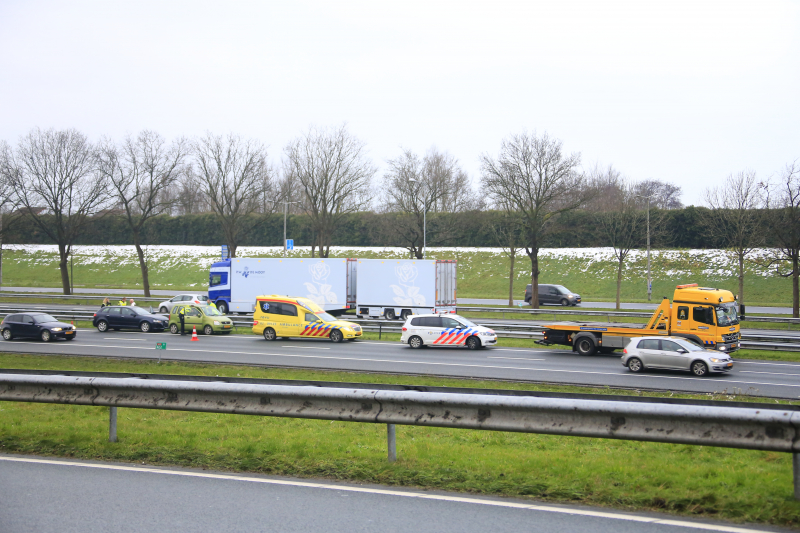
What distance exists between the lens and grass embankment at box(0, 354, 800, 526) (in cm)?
534

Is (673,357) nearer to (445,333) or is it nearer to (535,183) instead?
(445,333)

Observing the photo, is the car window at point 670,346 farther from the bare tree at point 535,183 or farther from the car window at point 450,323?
the bare tree at point 535,183

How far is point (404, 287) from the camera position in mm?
34875

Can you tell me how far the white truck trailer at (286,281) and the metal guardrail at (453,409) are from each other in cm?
2893

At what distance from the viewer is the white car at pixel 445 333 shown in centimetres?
2484

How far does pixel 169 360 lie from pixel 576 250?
4737 centimetres

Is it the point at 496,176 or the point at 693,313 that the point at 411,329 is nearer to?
the point at 693,313

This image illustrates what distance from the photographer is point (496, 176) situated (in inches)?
1662

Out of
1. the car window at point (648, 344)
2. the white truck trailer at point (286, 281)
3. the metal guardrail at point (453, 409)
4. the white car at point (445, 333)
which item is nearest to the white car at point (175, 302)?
the white truck trailer at point (286, 281)

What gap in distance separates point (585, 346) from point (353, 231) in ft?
170

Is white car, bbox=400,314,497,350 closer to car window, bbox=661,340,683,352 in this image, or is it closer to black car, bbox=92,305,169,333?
car window, bbox=661,340,683,352

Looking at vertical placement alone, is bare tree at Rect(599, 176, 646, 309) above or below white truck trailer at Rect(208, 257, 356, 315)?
above

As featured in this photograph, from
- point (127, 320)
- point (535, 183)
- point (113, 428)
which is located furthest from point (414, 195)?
point (113, 428)

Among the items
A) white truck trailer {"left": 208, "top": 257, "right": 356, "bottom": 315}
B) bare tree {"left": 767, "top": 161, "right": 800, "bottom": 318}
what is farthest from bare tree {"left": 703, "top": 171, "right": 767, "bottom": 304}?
white truck trailer {"left": 208, "top": 257, "right": 356, "bottom": 315}
